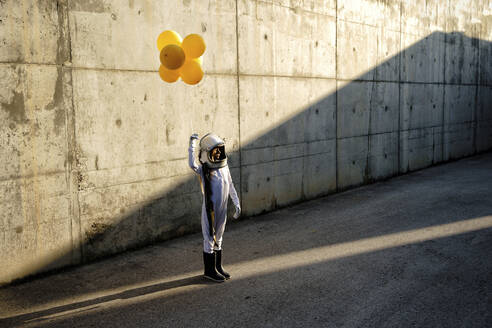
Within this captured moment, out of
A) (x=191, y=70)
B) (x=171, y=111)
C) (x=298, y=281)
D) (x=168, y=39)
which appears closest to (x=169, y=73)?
(x=191, y=70)

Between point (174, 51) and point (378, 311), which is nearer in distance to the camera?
point (378, 311)

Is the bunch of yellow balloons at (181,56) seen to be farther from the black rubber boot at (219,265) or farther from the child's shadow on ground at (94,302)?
the child's shadow on ground at (94,302)

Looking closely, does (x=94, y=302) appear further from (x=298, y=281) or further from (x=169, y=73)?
(x=169, y=73)

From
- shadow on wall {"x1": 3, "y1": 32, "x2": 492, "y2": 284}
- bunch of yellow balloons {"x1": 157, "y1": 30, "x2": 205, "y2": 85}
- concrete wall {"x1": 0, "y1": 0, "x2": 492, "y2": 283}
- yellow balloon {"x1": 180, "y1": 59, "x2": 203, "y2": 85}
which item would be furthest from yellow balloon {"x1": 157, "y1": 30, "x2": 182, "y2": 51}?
shadow on wall {"x1": 3, "y1": 32, "x2": 492, "y2": 284}

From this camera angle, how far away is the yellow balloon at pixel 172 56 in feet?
16.8

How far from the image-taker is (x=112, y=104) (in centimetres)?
607

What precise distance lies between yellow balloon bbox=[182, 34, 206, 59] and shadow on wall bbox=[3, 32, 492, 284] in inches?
95.4

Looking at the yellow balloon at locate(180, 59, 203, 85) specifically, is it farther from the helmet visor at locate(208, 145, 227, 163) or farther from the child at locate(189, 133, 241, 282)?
the helmet visor at locate(208, 145, 227, 163)

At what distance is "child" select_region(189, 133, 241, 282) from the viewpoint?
5.15 meters

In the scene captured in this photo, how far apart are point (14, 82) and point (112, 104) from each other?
50.1 inches

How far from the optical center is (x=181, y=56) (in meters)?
5.17

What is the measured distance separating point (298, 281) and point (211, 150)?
1.85m

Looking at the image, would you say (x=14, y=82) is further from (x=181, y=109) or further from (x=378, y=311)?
(x=378, y=311)

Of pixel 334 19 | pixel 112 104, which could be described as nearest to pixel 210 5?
pixel 112 104
